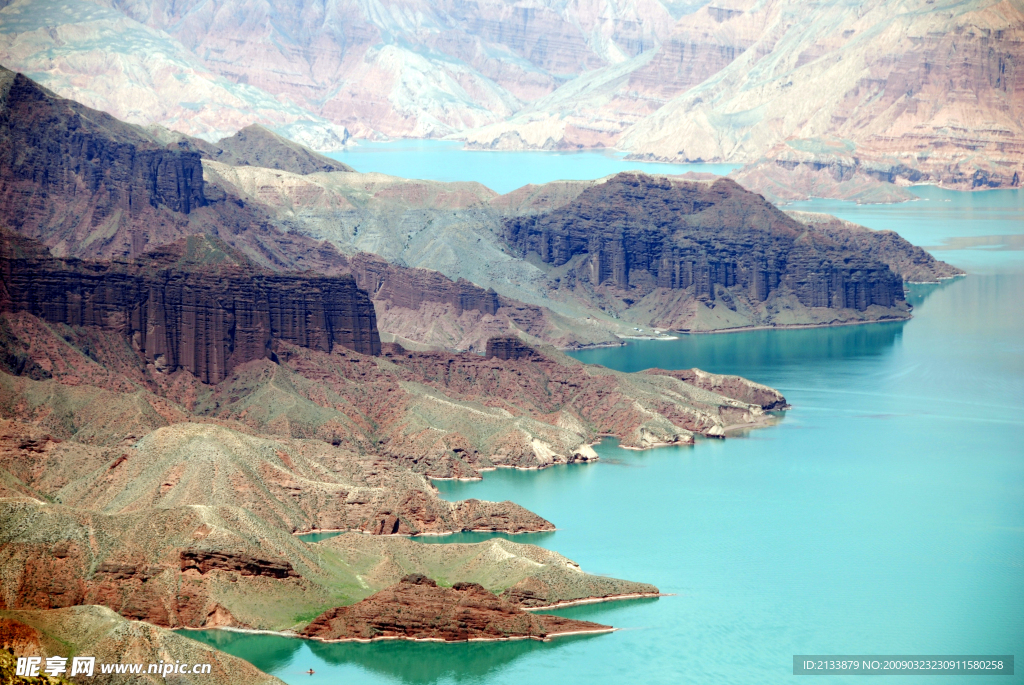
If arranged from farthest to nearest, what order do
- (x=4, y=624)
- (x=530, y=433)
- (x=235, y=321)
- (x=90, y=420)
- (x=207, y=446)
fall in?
(x=235, y=321), (x=530, y=433), (x=90, y=420), (x=207, y=446), (x=4, y=624)

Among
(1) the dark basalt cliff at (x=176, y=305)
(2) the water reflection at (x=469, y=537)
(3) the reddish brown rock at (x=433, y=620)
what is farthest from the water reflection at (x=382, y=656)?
(1) the dark basalt cliff at (x=176, y=305)

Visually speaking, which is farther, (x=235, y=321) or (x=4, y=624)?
(x=235, y=321)

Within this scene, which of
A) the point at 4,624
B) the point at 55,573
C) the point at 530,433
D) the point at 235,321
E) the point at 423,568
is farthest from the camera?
the point at 235,321

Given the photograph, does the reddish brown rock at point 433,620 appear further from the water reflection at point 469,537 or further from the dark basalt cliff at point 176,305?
the dark basalt cliff at point 176,305

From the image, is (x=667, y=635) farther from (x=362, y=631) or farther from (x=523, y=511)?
(x=523, y=511)

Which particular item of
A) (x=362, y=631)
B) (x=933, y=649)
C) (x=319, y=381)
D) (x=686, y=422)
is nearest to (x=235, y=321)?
(x=319, y=381)

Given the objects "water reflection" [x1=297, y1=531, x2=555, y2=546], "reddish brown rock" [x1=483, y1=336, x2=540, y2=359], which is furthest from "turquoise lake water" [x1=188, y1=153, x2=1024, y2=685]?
"reddish brown rock" [x1=483, y1=336, x2=540, y2=359]
